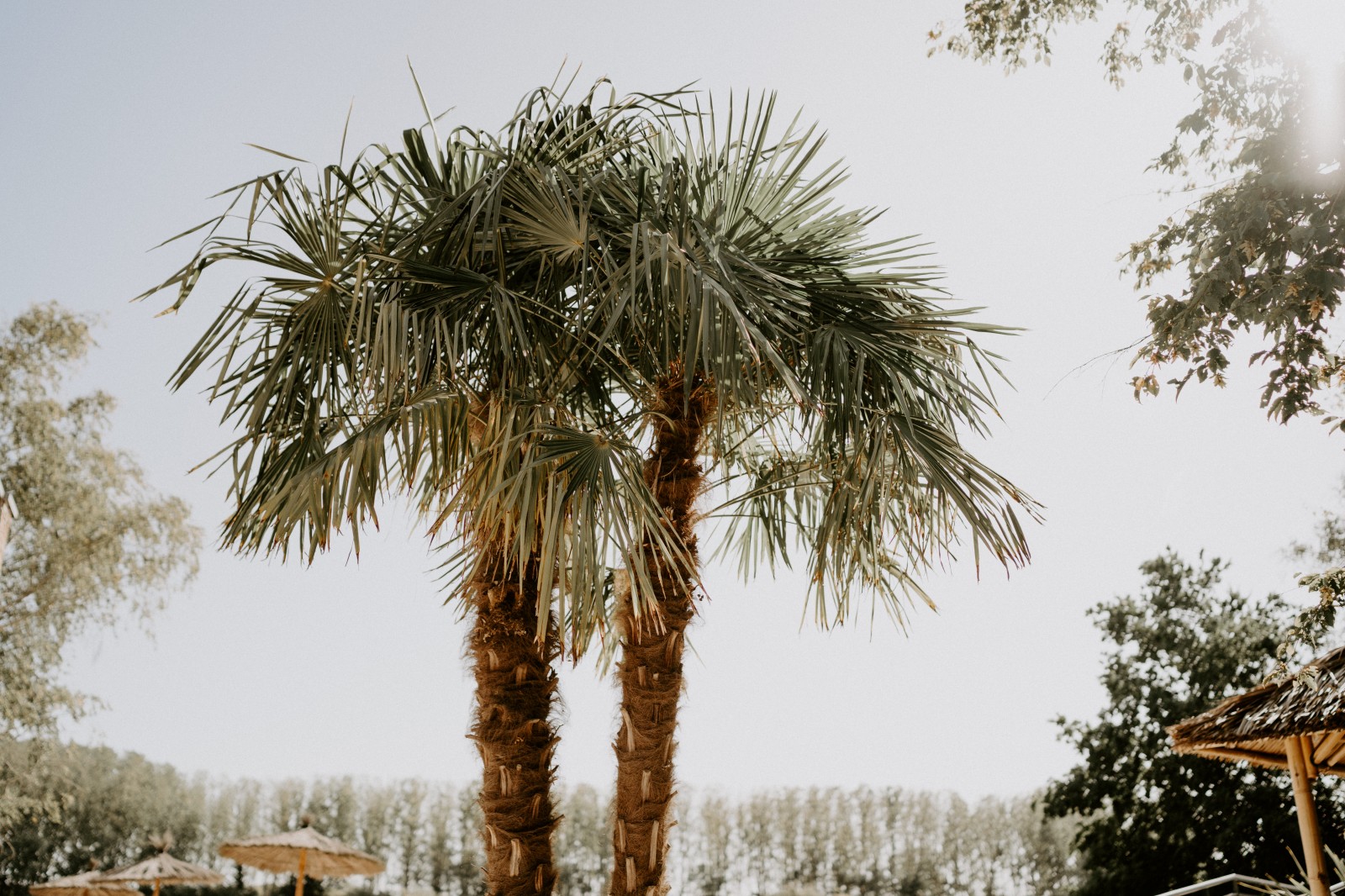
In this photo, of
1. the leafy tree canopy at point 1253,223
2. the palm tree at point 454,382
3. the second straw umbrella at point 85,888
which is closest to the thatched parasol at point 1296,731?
the leafy tree canopy at point 1253,223

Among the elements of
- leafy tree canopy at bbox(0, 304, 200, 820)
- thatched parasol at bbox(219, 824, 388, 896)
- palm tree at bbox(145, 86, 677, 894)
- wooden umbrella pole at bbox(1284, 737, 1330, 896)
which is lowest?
thatched parasol at bbox(219, 824, 388, 896)

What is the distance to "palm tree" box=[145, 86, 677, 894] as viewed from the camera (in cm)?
418

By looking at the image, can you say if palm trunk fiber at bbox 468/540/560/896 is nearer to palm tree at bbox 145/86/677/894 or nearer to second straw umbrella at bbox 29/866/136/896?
palm tree at bbox 145/86/677/894

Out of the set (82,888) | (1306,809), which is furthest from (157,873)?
(1306,809)

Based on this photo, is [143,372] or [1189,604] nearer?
[143,372]

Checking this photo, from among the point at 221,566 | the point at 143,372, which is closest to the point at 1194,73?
the point at 143,372

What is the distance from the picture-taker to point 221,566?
28594mm

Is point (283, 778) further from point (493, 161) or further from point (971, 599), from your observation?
point (493, 161)

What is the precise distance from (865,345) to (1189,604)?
17.6m

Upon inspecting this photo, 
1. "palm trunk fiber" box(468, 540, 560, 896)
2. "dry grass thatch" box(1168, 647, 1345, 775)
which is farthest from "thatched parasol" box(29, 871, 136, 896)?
"dry grass thatch" box(1168, 647, 1345, 775)

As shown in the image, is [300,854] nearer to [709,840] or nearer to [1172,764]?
[709,840]

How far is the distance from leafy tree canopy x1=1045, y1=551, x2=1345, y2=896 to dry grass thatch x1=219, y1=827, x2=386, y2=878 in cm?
1253

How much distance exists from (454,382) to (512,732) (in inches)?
63.6

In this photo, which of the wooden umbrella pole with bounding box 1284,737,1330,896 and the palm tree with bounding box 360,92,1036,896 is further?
the wooden umbrella pole with bounding box 1284,737,1330,896
